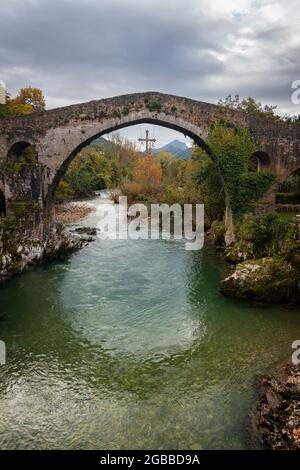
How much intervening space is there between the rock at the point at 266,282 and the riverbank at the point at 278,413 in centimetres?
337

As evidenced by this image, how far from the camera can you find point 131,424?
18.0 ft

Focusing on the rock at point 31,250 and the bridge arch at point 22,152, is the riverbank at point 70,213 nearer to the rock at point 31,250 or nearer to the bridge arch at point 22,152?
the bridge arch at point 22,152

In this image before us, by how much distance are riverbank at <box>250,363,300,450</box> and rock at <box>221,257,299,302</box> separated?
337 centimetres

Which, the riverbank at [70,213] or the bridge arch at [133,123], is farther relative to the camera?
the riverbank at [70,213]

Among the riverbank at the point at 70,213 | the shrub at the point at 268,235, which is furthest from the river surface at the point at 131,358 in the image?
the riverbank at the point at 70,213

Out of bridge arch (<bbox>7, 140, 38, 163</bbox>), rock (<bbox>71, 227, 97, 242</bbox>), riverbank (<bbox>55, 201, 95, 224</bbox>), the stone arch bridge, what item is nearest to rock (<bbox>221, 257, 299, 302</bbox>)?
the stone arch bridge

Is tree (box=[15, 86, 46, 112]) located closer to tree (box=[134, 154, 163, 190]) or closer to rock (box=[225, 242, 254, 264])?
tree (box=[134, 154, 163, 190])

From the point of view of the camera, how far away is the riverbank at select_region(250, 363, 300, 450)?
5008mm

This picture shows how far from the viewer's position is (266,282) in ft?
32.4

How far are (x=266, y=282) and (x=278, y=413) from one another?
15.7 feet

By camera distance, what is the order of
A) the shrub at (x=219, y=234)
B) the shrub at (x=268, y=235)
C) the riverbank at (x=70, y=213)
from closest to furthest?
1. the shrub at (x=268, y=235)
2. the shrub at (x=219, y=234)
3. the riverbank at (x=70, y=213)

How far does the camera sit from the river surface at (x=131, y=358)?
5375 mm

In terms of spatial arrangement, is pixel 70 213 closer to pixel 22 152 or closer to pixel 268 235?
pixel 22 152

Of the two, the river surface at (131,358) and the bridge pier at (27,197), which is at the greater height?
the bridge pier at (27,197)
